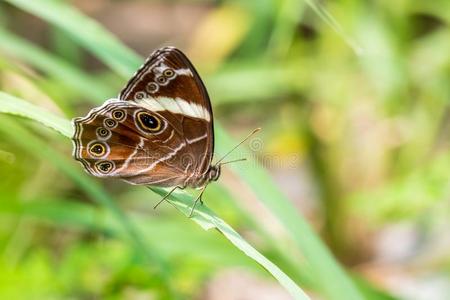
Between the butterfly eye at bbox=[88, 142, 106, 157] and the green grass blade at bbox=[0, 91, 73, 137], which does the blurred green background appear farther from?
the green grass blade at bbox=[0, 91, 73, 137]

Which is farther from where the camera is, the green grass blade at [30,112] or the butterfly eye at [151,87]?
the butterfly eye at [151,87]

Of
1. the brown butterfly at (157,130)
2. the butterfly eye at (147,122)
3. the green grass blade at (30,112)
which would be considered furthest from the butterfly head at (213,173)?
the green grass blade at (30,112)

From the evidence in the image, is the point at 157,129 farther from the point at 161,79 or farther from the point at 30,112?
the point at 30,112

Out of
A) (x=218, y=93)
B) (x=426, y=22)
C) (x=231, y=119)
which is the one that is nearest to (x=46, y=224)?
(x=218, y=93)

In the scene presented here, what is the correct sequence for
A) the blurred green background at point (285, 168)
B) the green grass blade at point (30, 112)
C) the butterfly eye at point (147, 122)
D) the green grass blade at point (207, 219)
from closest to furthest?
the green grass blade at point (207, 219) < the green grass blade at point (30, 112) < the butterfly eye at point (147, 122) < the blurred green background at point (285, 168)

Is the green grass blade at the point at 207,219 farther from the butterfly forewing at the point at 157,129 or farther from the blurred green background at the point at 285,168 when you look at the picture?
the blurred green background at the point at 285,168

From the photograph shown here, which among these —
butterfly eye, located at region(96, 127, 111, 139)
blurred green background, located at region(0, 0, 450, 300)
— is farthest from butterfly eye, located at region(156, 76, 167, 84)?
blurred green background, located at region(0, 0, 450, 300)

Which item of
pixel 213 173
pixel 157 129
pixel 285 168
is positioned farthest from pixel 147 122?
pixel 285 168
